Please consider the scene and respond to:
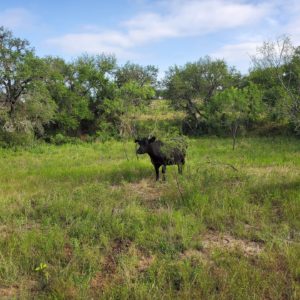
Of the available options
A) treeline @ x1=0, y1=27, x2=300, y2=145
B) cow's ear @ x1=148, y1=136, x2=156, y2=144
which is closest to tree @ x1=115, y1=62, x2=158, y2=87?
treeline @ x1=0, y1=27, x2=300, y2=145

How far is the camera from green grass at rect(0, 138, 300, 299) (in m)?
4.90

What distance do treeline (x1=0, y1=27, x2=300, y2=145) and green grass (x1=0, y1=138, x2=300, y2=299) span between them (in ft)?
53.8

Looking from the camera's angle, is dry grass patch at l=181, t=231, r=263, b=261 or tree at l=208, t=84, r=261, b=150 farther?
tree at l=208, t=84, r=261, b=150

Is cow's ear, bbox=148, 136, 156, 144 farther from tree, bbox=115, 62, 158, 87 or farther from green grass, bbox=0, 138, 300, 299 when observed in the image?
tree, bbox=115, 62, 158, 87

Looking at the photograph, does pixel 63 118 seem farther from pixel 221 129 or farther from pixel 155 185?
pixel 155 185

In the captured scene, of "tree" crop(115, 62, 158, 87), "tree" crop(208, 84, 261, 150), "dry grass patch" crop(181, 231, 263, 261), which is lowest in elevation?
"dry grass patch" crop(181, 231, 263, 261)

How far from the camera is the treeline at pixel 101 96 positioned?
28219 mm

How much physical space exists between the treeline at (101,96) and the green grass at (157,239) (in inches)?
645

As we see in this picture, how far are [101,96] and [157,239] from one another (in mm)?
32447

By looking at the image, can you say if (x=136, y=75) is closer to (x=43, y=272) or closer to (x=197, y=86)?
(x=197, y=86)

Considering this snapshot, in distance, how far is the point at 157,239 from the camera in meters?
6.47

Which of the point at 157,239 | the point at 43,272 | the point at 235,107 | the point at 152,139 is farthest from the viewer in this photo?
the point at 235,107

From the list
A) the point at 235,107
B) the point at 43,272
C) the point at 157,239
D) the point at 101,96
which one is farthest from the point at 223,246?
the point at 101,96

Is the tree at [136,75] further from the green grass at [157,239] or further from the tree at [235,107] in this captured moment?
the green grass at [157,239]
